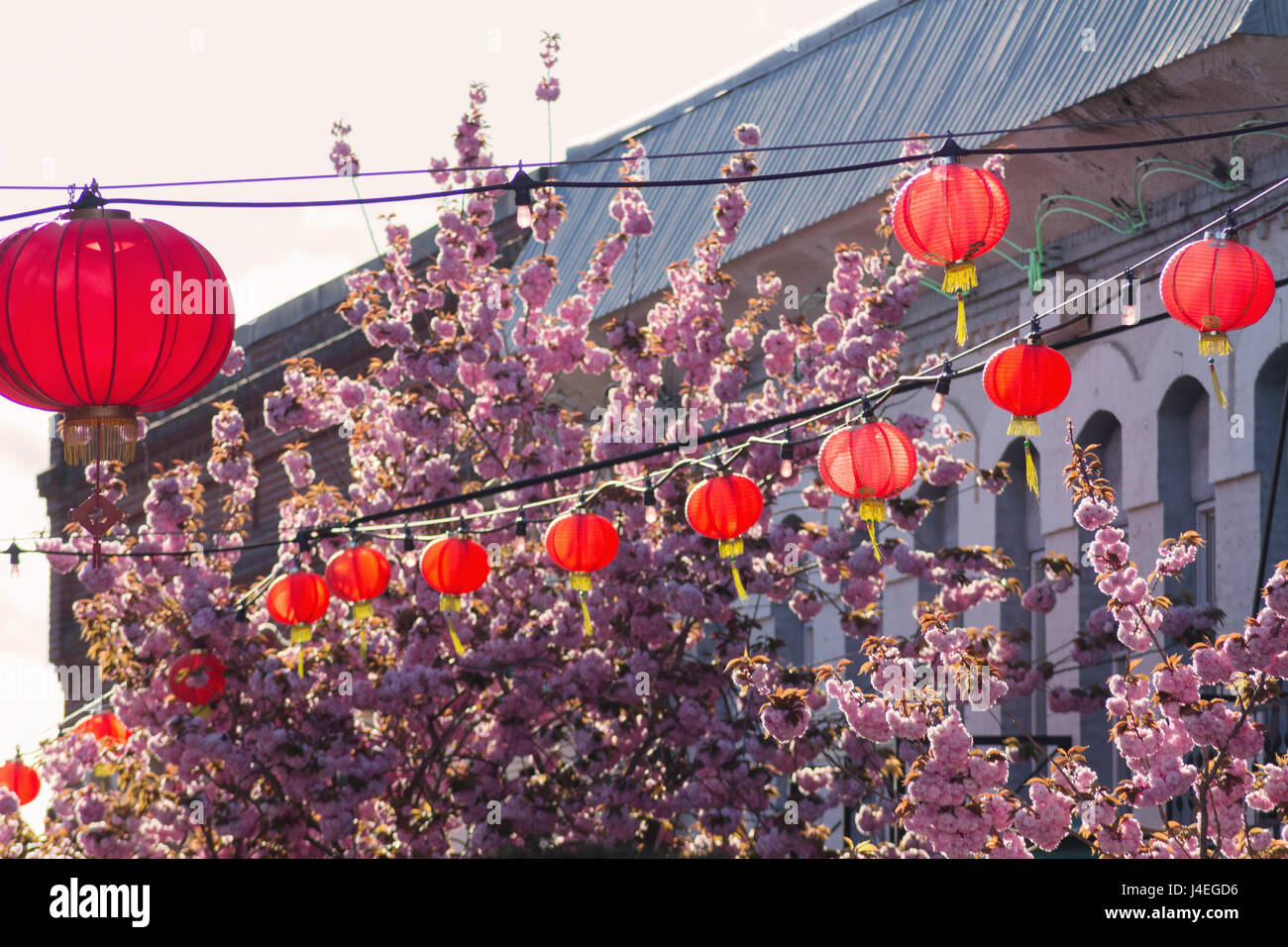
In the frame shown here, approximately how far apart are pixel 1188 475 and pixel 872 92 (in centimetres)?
521

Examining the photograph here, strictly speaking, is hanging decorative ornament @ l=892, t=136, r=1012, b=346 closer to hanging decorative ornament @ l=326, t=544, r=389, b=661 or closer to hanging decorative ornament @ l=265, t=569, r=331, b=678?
hanging decorative ornament @ l=326, t=544, r=389, b=661

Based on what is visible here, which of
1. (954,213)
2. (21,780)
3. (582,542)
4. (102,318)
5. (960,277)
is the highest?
(954,213)

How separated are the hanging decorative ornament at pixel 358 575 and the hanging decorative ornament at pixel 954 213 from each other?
606cm

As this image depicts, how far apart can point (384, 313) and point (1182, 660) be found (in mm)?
7586

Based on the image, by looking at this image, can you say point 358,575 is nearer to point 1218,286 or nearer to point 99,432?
point 99,432

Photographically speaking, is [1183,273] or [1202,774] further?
[1202,774]

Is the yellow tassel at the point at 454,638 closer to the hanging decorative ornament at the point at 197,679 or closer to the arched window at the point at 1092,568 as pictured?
the hanging decorative ornament at the point at 197,679

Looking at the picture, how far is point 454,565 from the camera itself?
14000mm

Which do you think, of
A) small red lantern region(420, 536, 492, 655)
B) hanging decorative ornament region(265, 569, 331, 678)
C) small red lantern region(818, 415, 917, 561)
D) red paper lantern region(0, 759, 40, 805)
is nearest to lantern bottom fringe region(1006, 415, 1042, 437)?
small red lantern region(818, 415, 917, 561)

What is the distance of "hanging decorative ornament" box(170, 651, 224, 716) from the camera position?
15.6 m

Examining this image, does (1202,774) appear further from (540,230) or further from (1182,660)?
(540,230)

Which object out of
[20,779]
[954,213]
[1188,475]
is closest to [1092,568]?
[1188,475]

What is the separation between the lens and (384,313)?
1717cm
